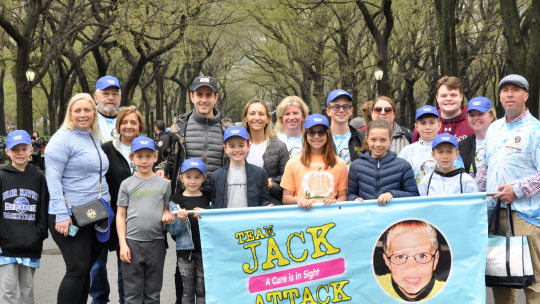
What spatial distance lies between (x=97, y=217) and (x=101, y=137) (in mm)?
852

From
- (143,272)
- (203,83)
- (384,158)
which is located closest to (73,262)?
(143,272)

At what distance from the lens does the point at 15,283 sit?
14.5ft

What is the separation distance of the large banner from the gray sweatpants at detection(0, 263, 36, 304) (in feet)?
5.90

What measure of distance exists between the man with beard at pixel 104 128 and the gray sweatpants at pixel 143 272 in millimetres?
779

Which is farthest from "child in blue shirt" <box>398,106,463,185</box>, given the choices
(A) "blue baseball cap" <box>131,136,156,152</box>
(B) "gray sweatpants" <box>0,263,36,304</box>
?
(B) "gray sweatpants" <box>0,263,36,304</box>

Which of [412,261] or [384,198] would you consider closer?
[384,198]

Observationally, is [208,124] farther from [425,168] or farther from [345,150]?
[425,168]

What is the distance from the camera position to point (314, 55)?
27.4m

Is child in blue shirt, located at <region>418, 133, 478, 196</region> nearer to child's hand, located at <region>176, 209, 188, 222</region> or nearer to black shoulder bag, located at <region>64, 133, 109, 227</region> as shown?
child's hand, located at <region>176, 209, 188, 222</region>

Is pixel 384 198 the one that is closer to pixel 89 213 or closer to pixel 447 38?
pixel 89 213

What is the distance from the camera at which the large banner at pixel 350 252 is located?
4.06 metres

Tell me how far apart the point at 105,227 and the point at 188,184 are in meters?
0.88

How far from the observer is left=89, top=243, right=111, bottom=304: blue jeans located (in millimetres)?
5078

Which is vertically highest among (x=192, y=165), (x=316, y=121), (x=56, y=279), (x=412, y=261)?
(x=316, y=121)
